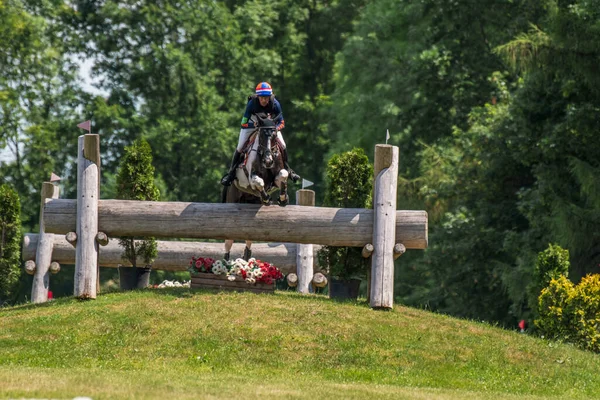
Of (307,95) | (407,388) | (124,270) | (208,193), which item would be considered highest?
(307,95)

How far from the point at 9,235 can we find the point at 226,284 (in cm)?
753

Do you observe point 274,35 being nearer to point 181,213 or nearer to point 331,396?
point 181,213

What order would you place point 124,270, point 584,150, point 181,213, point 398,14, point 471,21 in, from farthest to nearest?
point 398,14 → point 471,21 → point 584,150 → point 124,270 → point 181,213

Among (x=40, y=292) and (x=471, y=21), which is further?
(x=471, y=21)

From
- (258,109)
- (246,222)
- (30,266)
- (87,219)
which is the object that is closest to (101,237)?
(87,219)

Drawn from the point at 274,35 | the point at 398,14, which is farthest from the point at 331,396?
the point at 274,35

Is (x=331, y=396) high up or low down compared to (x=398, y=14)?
down

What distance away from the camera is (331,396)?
1575 cm

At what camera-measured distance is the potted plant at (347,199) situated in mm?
24391

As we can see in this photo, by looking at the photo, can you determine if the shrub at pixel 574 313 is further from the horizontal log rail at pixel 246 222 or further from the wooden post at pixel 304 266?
the wooden post at pixel 304 266

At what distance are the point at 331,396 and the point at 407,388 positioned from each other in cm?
191

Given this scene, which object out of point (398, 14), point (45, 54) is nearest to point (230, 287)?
point (398, 14)

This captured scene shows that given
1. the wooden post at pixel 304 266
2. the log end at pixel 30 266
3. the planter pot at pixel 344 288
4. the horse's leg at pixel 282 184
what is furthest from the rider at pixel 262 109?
the log end at pixel 30 266

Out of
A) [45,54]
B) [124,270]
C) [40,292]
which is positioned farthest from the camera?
[45,54]
